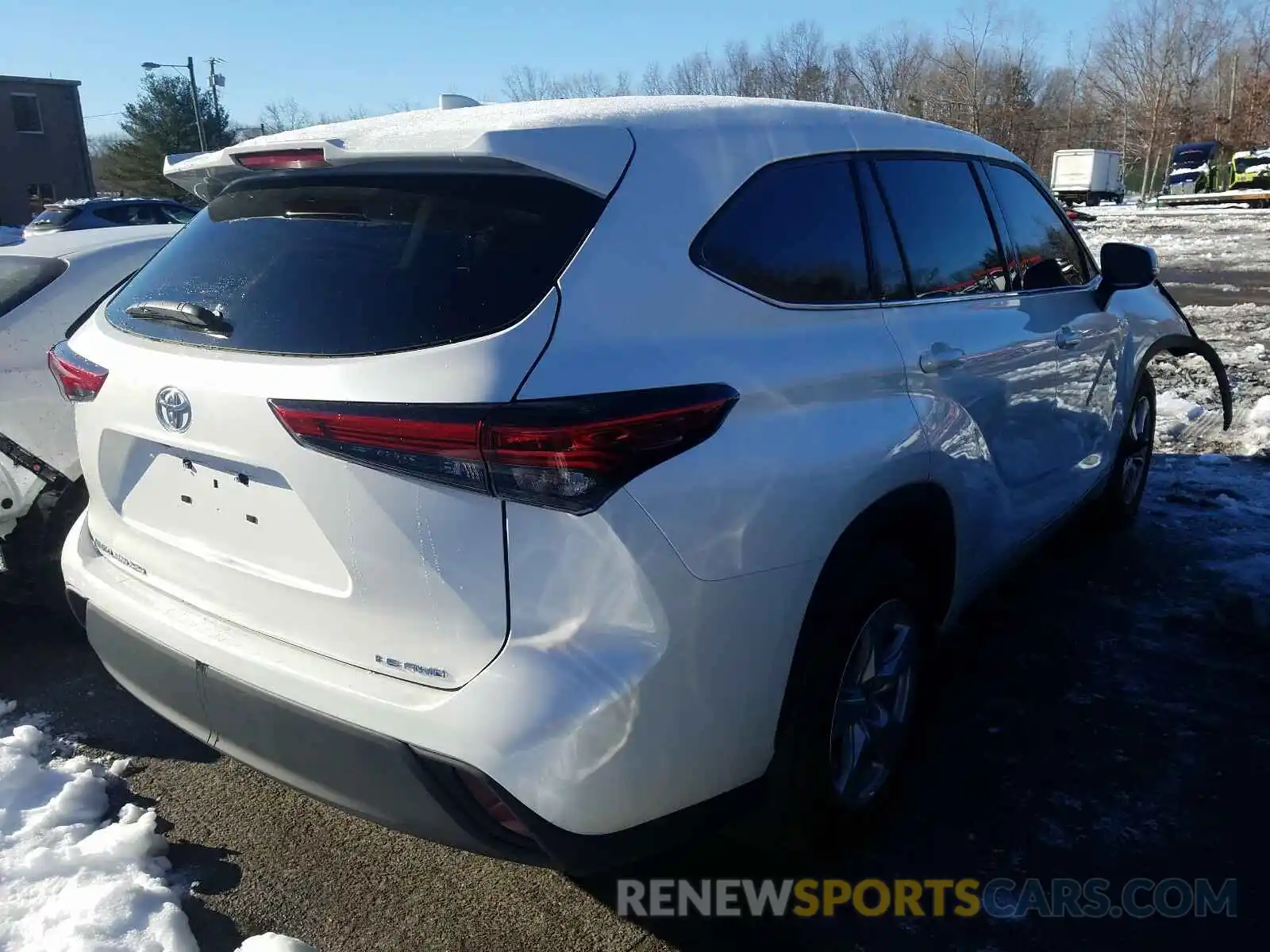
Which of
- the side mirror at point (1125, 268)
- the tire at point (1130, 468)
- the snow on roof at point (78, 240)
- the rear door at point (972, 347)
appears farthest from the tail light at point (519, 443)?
the tire at point (1130, 468)

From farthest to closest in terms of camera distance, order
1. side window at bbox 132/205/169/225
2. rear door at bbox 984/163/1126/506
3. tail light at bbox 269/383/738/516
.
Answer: side window at bbox 132/205/169/225 < rear door at bbox 984/163/1126/506 < tail light at bbox 269/383/738/516

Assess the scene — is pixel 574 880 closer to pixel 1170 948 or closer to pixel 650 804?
pixel 650 804

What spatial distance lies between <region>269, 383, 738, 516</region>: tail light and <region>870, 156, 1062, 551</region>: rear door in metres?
1.07

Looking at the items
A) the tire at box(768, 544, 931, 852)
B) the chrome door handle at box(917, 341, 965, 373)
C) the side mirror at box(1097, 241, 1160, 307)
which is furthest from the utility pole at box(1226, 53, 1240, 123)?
the tire at box(768, 544, 931, 852)

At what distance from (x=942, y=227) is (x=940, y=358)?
56cm

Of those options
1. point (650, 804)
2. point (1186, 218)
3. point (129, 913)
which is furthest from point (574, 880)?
point (1186, 218)

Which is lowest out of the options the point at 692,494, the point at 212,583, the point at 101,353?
the point at 212,583

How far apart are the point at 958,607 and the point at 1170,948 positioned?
108cm

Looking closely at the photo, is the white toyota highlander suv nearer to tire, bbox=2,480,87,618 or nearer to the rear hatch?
the rear hatch

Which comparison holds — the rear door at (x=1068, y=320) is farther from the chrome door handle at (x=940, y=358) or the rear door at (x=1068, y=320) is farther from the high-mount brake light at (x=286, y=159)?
the high-mount brake light at (x=286, y=159)

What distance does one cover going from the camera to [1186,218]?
29812mm

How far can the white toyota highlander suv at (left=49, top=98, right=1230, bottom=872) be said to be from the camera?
1855 mm

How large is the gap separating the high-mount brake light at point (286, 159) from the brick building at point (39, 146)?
47.8m

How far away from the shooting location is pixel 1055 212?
4.14 meters
